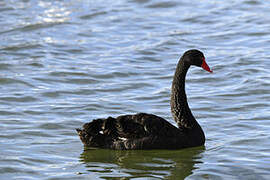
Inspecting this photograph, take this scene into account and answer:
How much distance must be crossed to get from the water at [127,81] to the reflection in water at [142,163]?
0.01 meters

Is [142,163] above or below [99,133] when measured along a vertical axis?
below

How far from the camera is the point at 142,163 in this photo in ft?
25.3

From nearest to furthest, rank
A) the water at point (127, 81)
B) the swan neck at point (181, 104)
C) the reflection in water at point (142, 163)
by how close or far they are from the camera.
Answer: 1. the reflection in water at point (142, 163)
2. the water at point (127, 81)
3. the swan neck at point (181, 104)

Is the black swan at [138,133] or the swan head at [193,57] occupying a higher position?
the swan head at [193,57]

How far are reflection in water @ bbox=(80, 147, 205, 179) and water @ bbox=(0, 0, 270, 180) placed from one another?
0.04 ft

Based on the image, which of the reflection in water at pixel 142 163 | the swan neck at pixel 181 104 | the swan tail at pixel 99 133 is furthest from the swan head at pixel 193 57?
the swan tail at pixel 99 133

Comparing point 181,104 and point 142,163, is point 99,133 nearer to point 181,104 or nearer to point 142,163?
point 142,163

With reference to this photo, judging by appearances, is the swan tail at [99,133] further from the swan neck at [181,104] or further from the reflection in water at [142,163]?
the swan neck at [181,104]

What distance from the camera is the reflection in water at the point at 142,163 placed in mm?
7305

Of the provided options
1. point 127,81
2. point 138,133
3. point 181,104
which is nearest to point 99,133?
point 138,133

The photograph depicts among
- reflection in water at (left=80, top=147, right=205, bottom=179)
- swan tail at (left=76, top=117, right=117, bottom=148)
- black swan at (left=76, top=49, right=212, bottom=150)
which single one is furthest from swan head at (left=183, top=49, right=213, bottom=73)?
swan tail at (left=76, top=117, right=117, bottom=148)

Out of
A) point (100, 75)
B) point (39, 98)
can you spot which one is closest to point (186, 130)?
point (39, 98)

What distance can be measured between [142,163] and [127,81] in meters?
4.08

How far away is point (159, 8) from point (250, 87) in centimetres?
727
